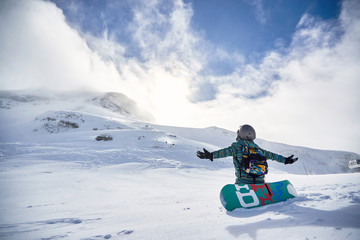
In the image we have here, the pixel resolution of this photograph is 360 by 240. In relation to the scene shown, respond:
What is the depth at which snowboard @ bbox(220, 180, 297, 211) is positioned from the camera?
9.32 ft

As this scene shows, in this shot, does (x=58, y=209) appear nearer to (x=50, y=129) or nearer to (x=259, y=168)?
(x=259, y=168)

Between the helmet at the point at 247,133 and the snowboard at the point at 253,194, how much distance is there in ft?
3.07

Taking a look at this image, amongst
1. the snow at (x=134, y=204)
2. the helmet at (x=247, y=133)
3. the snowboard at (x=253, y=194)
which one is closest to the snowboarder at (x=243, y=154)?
the helmet at (x=247, y=133)

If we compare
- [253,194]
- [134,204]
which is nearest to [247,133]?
[253,194]

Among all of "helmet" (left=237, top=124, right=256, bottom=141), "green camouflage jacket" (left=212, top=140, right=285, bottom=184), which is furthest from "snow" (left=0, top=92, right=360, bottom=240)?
"helmet" (left=237, top=124, right=256, bottom=141)

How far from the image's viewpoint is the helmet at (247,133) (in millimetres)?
3627

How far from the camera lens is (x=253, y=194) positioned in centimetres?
298

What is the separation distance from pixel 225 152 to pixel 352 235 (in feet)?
6.98

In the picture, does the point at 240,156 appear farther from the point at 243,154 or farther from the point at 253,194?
the point at 253,194

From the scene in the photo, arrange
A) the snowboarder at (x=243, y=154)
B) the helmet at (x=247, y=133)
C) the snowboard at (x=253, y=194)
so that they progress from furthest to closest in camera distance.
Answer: the helmet at (x=247, y=133)
the snowboarder at (x=243, y=154)
the snowboard at (x=253, y=194)

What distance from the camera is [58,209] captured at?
355 cm

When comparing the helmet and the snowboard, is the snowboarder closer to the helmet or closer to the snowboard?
the helmet

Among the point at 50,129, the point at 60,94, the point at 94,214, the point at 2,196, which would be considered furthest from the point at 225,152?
the point at 60,94

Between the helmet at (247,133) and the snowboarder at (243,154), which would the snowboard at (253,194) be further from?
the helmet at (247,133)
